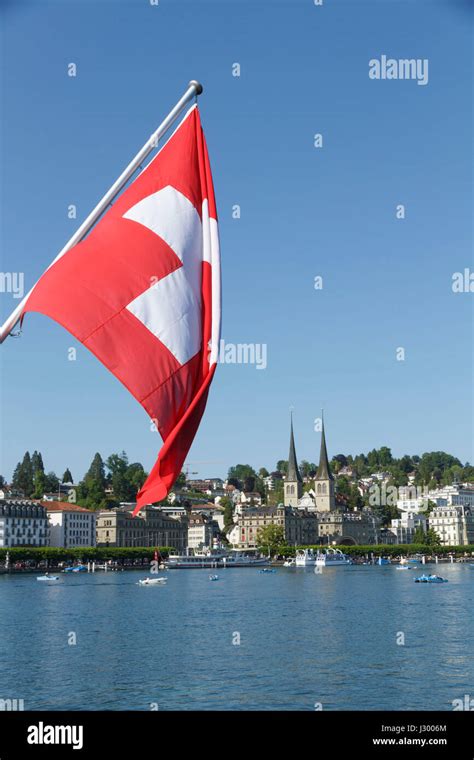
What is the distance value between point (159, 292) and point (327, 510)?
584ft

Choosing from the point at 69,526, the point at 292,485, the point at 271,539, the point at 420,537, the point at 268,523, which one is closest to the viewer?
the point at 69,526

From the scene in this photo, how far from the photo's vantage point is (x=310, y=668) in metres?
29.2

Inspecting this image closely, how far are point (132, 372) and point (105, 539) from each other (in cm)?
13374

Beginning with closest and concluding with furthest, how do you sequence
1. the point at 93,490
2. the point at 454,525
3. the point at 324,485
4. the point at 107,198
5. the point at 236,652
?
the point at 107,198 < the point at 236,652 < the point at 93,490 < the point at 454,525 < the point at 324,485

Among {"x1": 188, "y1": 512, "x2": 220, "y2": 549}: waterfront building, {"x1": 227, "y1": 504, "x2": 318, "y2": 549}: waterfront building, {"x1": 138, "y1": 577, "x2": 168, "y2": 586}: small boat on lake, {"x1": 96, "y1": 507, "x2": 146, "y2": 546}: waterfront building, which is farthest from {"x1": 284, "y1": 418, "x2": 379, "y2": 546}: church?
{"x1": 138, "y1": 577, "x2": 168, "y2": 586}: small boat on lake

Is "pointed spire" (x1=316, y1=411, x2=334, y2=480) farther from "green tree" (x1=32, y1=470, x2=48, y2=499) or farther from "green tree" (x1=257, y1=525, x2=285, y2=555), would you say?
"green tree" (x1=32, y1=470, x2=48, y2=499)

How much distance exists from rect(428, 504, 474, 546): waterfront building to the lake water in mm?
113836

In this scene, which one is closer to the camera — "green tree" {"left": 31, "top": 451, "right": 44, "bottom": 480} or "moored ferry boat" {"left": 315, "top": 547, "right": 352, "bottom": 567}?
"moored ferry boat" {"left": 315, "top": 547, "right": 352, "bottom": 567}

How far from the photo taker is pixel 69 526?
416 ft

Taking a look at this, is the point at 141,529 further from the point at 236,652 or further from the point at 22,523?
the point at 236,652

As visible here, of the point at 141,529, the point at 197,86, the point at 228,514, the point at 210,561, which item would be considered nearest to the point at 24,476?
the point at 141,529

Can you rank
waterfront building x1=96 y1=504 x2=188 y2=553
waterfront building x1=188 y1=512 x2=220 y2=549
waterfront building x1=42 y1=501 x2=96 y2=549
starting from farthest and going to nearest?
waterfront building x1=188 y1=512 x2=220 y2=549 < waterfront building x1=96 y1=504 x2=188 y2=553 < waterfront building x1=42 y1=501 x2=96 y2=549

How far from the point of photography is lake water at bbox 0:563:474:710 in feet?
79.2
